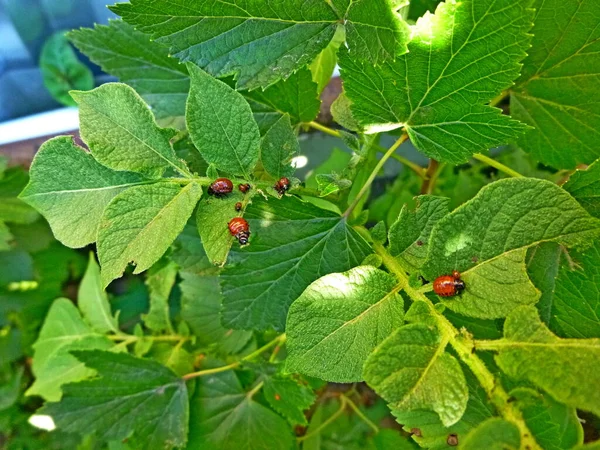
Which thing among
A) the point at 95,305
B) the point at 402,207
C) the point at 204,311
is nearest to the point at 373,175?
the point at 402,207

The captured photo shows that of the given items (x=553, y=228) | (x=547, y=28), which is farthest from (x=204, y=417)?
(x=547, y=28)

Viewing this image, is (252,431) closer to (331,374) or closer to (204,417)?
(204,417)

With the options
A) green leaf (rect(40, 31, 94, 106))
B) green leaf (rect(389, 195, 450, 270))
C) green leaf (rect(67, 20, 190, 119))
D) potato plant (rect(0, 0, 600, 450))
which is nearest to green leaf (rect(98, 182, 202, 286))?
potato plant (rect(0, 0, 600, 450))

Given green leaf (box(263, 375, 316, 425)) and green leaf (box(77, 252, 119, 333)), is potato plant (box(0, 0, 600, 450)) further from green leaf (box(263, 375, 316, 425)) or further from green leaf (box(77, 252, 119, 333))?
green leaf (box(77, 252, 119, 333))

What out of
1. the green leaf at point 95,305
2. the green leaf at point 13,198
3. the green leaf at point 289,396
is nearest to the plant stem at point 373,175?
the green leaf at point 289,396

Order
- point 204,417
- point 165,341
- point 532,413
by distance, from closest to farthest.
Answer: point 532,413
point 204,417
point 165,341

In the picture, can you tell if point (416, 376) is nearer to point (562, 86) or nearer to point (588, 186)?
point (588, 186)
